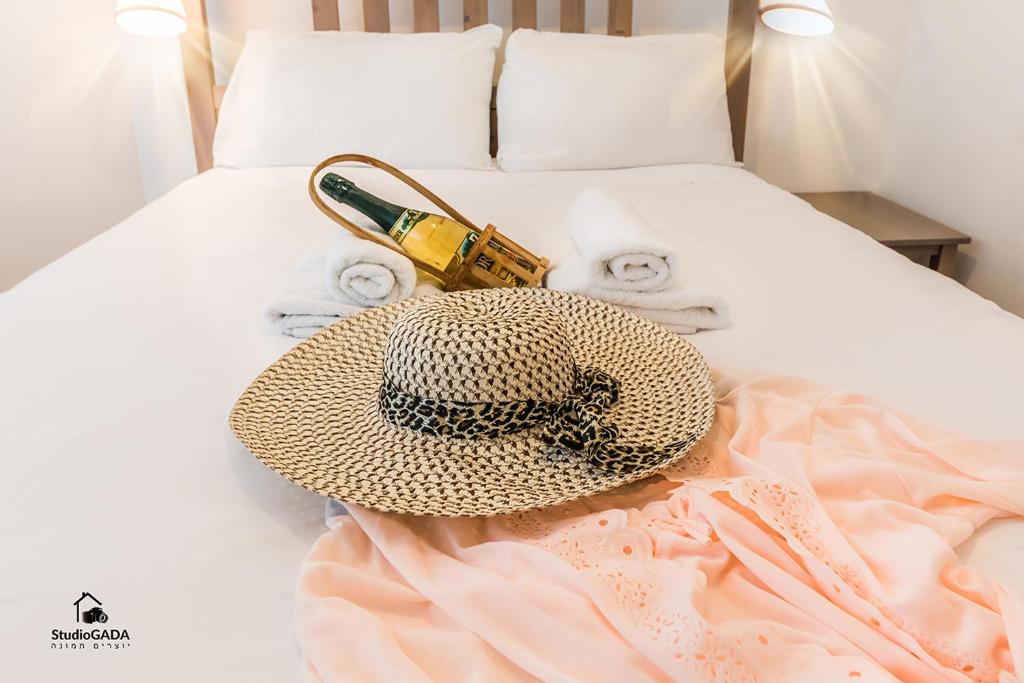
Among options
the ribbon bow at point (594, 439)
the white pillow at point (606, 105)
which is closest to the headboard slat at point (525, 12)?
the white pillow at point (606, 105)

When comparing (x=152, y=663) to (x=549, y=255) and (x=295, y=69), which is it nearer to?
(x=549, y=255)

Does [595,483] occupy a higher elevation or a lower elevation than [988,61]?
lower

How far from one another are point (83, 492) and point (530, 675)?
0.50 m

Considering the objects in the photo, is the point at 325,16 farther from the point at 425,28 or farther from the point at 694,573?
the point at 694,573

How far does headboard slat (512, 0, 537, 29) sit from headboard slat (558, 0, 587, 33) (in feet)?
0.29

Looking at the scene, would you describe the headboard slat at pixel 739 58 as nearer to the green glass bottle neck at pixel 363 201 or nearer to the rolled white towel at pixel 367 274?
the green glass bottle neck at pixel 363 201

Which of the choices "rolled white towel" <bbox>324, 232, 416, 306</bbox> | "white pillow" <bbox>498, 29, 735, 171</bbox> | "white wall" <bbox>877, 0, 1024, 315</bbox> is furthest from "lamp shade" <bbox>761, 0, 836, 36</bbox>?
"rolled white towel" <bbox>324, 232, 416, 306</bbox>

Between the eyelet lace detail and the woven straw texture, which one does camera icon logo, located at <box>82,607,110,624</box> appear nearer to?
the woven straw texture

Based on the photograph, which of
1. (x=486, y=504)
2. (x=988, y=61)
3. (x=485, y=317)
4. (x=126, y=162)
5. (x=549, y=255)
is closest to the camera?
(x=486, y=504)

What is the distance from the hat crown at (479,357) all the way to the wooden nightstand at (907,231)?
1.54 metres

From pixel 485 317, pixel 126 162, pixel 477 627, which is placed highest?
pixel 485 317

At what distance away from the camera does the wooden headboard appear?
242 cm

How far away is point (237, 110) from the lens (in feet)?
7.36

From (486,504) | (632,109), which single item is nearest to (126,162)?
(632,109)
